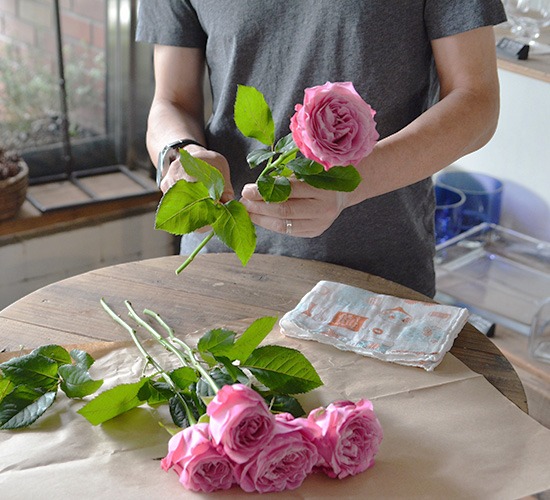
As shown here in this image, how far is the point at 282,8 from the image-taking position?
112 centimetres

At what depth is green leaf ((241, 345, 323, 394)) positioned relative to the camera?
78cm

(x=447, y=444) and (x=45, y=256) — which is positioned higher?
(x=447, y=444)

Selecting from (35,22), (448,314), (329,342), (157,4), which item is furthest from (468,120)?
(35,22)

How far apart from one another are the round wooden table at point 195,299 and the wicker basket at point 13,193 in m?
1.04

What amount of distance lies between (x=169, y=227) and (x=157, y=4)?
659 mm

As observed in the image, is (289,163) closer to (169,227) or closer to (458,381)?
(169,227)

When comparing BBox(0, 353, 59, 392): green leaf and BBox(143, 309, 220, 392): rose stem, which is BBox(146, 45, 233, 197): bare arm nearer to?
BBox(143, 309, 220, 392): rose stem

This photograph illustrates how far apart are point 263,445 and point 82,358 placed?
32 cm

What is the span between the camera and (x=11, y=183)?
2.03 metres

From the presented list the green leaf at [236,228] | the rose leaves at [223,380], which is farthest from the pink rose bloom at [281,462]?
the green leaf at [236,228]

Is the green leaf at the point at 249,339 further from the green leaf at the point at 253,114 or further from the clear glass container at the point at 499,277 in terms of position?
the clear glass container at the point at 499,277

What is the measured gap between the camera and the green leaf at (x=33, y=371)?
79cm

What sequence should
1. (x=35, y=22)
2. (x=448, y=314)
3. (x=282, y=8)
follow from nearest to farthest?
1. (x=448, y=314)
2. (x=282, y=8)
3. (x=35, y=22)

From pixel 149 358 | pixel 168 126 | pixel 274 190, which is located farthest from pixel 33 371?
pixel 168 126
